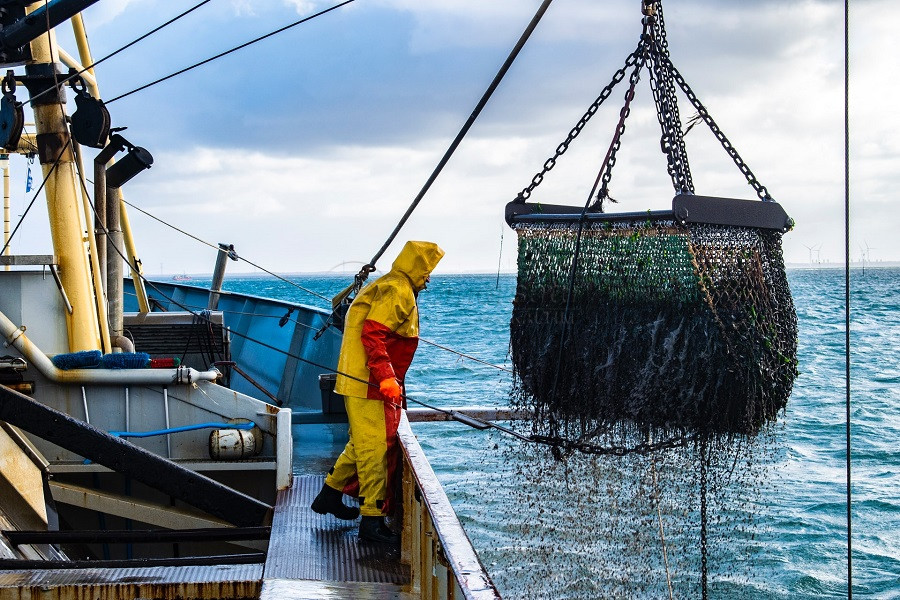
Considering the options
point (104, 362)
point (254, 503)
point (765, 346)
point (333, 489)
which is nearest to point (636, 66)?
point (765, 346)

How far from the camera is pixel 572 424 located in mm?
5441

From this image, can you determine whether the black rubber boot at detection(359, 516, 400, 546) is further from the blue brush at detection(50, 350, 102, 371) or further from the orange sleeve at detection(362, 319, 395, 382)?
A: the blue brush at detection(50, 350, 102, 371)

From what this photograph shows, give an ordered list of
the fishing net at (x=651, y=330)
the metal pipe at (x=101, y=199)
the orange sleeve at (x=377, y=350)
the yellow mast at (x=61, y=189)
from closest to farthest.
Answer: the orange sleeve at (x=377, y=350), the fishing net at (x=651, y=330), the yellow mast at (x=61, y=189), the metal pipe at (x=101, y=199)

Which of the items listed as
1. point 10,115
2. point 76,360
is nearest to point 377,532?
point 76,360

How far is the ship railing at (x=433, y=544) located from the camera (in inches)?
104

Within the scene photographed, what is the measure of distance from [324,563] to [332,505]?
555mm

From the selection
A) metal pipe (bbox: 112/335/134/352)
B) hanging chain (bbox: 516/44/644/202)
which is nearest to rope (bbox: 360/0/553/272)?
hanging chain (bbox: 516/44/644/202)

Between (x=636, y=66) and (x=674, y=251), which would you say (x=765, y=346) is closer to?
(x=674, y=251)

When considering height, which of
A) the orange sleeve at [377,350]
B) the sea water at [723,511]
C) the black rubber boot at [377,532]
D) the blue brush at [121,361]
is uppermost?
the orange sleeve at [377,350]

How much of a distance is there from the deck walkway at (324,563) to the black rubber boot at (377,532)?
0.04 metres

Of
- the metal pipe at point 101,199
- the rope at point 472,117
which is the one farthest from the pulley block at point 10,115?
the rope at point 472,117

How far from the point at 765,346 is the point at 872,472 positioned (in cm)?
1154

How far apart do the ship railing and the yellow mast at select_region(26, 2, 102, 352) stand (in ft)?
11.4

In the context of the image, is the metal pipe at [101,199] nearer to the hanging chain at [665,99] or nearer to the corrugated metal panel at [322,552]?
the corrugated metal panel at [322,552]
